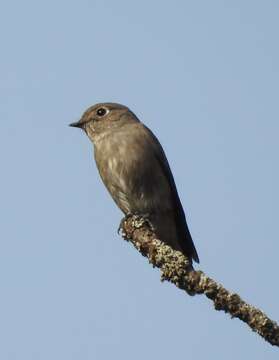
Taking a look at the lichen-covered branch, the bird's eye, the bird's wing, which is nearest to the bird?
the bird's wing

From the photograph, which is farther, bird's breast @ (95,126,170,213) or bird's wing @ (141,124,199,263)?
bird's wing @ (141,124,199,263)

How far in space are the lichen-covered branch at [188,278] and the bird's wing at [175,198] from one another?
220 centimetres

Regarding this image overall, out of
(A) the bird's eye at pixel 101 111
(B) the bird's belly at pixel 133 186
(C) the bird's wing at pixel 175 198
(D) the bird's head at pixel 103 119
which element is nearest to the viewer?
(B) the bird's belly at pixel 133 186

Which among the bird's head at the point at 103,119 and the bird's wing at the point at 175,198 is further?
the bird's head at the point at 103,119

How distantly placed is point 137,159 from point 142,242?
302 cm

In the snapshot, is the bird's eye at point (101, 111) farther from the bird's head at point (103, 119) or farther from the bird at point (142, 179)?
the bird at point (142, 179)

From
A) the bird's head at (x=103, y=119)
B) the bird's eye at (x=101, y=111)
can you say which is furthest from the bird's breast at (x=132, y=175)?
the bird's eye at (x=101, y=111)

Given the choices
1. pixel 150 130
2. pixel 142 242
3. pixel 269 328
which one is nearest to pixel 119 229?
pixel 142 242

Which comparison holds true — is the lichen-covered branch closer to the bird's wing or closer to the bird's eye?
the bird's wing

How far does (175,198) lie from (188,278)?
4.52m

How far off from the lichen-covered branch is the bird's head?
3.00m

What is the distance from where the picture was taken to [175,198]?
11266 millimetres

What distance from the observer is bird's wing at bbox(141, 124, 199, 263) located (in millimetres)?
10970

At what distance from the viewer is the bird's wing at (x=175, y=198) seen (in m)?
11.0
